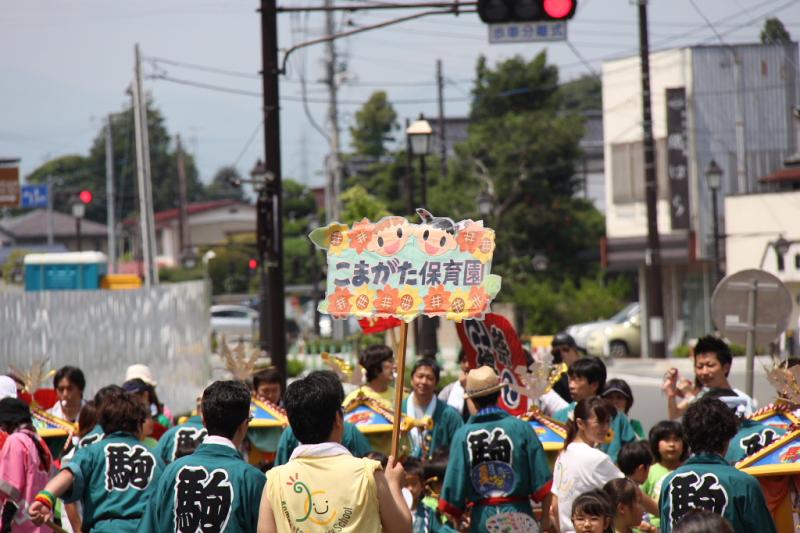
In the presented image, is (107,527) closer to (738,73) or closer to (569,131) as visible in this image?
(738,73)

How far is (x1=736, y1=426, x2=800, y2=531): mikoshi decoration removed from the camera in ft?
21.5

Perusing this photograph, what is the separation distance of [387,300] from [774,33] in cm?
4159

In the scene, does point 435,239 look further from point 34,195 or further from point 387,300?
point 34,195

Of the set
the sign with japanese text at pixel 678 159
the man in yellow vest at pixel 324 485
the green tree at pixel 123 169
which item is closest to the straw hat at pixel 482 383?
the man in yellow vest at pixel 324 485

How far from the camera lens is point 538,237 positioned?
46469mm

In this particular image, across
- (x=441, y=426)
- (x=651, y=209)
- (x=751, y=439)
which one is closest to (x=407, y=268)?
(x=751, y=439)

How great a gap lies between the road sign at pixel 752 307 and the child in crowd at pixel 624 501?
463 centimetres

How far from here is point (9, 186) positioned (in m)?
21.4

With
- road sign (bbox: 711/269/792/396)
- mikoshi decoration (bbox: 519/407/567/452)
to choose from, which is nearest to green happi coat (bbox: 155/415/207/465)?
mikoshi decoration (bbox: 519/407/567/452)

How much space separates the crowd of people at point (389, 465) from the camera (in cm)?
523

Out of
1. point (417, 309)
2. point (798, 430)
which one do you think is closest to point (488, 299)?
point (417, 309)

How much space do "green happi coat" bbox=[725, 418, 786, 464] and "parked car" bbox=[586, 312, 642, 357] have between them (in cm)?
2970

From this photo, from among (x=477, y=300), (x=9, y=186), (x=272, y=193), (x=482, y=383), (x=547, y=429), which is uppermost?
(x=9, y=186)

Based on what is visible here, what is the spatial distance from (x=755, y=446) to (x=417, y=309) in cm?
238
